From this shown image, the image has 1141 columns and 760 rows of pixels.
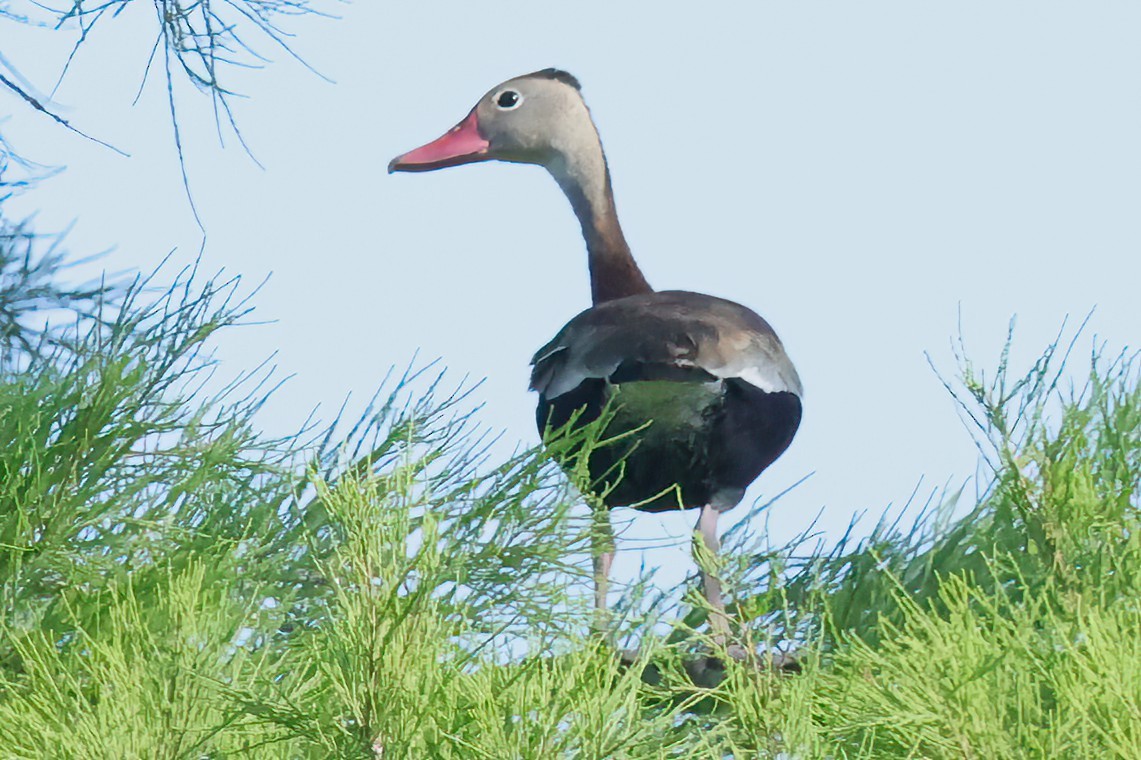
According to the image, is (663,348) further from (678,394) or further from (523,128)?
(523,128)

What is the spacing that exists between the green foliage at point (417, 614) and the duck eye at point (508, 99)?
128 cm

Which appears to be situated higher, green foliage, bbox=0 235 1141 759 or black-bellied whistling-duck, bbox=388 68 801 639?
black-bellied whistling-duck, bbox=388 68 801 639

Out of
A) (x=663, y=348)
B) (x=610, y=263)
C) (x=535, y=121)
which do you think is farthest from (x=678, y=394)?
(x=535, y=121)

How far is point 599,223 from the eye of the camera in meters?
2.65

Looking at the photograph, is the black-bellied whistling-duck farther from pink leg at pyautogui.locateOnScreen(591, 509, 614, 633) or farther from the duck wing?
pink leg at pyautogui.locateOnScreen(591, 509, 614, 633)

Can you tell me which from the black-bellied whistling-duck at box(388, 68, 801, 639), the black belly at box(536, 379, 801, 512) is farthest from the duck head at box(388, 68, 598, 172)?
the black belly at box(536, 379, 801, 512)

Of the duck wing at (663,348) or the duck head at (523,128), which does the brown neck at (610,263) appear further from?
the duck wing at (663,348)

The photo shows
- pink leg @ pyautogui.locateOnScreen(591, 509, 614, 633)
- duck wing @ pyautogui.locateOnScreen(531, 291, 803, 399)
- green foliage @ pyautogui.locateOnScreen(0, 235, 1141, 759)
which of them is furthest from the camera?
duck wing @ pyautogui.locateOnScreen(531, 291, 803, 399)

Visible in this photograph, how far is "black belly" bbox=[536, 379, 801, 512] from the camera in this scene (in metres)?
1.88

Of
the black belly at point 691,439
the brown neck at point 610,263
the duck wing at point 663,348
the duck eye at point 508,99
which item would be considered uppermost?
the duck eye at point 508,99

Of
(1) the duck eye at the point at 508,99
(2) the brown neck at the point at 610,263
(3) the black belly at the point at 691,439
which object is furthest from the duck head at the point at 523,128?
(3) the black belly at the point at 691,439

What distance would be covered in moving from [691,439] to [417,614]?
103cm

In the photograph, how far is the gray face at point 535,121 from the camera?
272 cm

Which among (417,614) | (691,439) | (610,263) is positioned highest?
(610,263)
